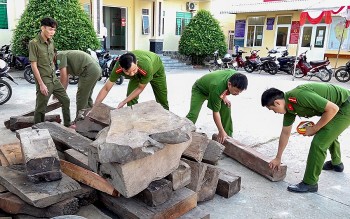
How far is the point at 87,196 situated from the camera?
2.29m

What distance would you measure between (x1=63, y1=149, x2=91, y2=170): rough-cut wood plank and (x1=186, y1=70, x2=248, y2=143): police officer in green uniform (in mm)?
1476

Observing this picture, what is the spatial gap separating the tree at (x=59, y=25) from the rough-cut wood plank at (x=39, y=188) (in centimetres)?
760

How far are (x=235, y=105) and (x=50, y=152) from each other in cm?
516

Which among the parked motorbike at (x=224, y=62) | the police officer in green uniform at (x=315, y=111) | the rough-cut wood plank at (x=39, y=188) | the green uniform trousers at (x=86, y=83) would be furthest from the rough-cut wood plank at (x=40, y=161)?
the parked motorbike at (x=224, y=62)

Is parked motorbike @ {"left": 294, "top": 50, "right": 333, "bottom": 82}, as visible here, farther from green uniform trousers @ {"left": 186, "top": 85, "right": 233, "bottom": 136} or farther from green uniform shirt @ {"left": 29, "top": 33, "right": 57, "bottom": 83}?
green uniform shirt @ {"left": 29, "top": 33, "right": 57, "bottom": 83}

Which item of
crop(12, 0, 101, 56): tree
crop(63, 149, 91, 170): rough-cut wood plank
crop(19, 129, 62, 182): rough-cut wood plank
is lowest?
crop(63, 149, 91, 170): rough-cut wood plank

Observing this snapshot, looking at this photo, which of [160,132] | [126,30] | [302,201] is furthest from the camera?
[126,30]

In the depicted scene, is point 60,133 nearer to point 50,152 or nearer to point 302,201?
point 50,152

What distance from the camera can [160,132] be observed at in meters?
2.07

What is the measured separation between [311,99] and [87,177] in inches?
78.0

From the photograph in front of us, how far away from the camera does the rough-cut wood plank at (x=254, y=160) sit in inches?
127

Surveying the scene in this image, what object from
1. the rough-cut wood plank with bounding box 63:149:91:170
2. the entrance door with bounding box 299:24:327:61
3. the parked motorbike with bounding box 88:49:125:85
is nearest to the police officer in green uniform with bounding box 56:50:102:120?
the rough-cut wood plank with bounding box 63:149:91:170

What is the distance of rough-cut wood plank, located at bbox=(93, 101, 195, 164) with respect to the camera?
6.28 feet

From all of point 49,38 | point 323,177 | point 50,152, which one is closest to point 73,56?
point 49,38
